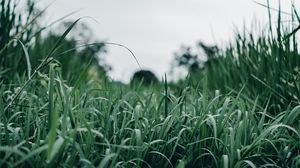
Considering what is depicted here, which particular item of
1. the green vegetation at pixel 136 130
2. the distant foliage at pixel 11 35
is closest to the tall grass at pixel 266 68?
the green vegetation at pixel 136 130

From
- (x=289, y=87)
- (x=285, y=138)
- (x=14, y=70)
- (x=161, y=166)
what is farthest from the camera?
(x=14, y=70)

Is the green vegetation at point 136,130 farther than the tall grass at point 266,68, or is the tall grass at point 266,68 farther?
the tall grass at point 266,68

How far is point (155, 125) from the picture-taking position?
5.78 ft

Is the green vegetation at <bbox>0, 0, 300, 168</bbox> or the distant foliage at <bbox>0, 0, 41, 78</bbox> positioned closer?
the green vegetation at <bbox>0, 0, 300, 168</bbox>

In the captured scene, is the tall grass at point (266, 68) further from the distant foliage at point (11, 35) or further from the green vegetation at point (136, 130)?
the distant foliage at point (11, 35)

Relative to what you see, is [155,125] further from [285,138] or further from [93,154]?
[285,138]

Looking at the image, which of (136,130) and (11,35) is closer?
(136,130)

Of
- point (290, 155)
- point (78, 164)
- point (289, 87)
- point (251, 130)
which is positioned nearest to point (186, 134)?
point (251, 130)

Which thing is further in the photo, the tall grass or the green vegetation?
the tall grass

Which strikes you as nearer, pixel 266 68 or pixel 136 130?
pixel 136 130

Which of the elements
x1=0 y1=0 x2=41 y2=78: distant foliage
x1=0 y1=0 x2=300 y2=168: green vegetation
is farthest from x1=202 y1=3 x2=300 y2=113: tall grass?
x1=0 y1=0 x2=41 y2=78: distant foliage

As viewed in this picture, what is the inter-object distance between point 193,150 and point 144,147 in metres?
0.25

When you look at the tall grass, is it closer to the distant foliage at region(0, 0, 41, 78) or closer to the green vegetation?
the green vegetation

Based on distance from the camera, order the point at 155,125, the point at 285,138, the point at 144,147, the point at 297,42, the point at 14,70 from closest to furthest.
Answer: the point at 144,147
the point at 155,125
the point at 285,138
the point at 297,42
the point at 14,70
